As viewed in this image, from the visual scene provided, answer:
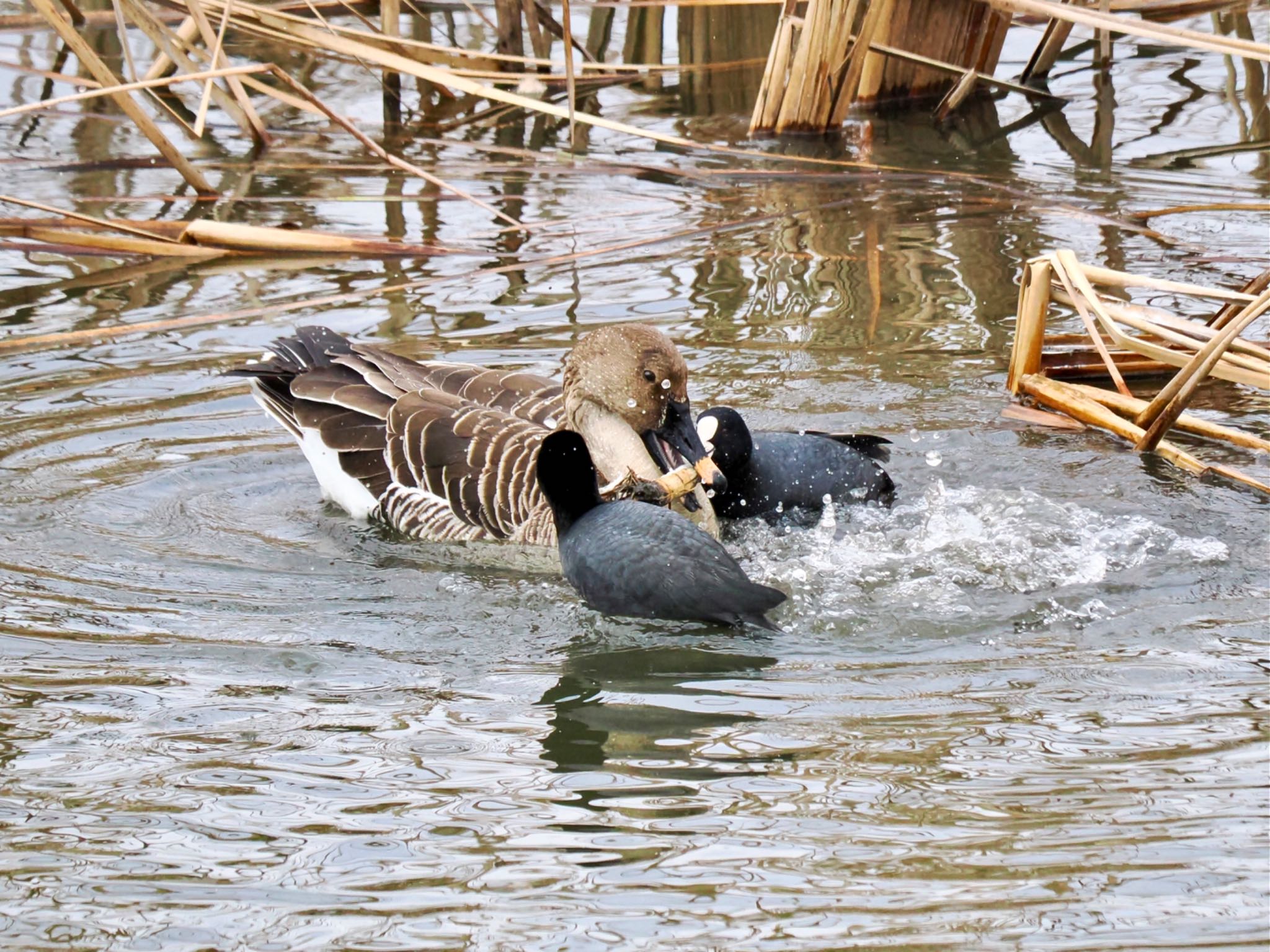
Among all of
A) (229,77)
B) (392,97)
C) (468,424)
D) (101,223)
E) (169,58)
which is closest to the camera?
(468,424)

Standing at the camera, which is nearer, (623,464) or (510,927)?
(510,927)

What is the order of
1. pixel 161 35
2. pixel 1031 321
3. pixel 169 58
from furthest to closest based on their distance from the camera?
pixel 169 58 → pixel 161 35 → pixel 1031 321

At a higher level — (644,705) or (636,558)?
(636,558)

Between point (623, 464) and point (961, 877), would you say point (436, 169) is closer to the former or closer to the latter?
point (623, 464)

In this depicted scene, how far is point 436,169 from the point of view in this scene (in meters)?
11.1

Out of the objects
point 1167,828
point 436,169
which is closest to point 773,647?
point 1167,828

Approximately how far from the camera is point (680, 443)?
6621mm

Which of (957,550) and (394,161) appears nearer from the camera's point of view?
(957,550)

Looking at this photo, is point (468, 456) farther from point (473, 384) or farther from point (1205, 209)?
point (1205, 209)

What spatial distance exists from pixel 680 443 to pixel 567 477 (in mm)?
762

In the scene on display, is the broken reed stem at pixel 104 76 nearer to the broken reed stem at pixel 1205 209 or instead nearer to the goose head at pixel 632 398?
the goose head at pixel 632 398

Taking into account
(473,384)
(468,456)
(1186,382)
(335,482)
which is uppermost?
(1186,382)

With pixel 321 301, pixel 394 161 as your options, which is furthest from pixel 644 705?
pixel 394 161

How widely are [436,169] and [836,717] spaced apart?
7.44 meters
